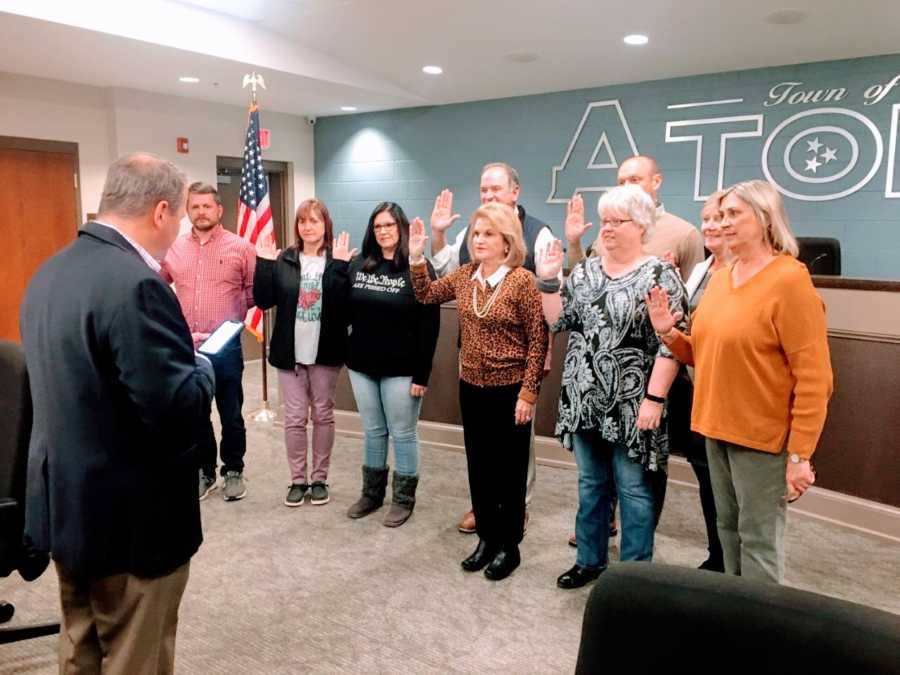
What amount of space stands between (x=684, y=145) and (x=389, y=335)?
376cm

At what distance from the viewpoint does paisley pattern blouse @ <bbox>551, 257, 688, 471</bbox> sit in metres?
2.19

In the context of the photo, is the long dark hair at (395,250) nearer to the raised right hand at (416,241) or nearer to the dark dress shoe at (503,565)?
the raised right hand at (416,241)

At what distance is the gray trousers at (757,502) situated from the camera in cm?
188

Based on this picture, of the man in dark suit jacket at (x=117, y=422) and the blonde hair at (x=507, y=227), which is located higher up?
the blonde hair at (x=507, y=227)

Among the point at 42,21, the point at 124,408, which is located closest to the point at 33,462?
the point at 124,408

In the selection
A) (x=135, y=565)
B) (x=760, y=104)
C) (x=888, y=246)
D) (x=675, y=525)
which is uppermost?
(x=760, y=104)

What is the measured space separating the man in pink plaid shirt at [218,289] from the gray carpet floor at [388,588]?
25 cm

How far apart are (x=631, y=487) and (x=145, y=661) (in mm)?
1488

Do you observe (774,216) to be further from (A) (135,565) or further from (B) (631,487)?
(A) (135,565)

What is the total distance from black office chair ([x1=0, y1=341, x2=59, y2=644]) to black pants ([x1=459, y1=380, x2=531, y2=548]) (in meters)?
1.39

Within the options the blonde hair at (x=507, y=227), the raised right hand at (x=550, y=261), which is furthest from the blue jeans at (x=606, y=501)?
the blonde hair at (x=507, y=227)

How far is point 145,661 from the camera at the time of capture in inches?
57.2

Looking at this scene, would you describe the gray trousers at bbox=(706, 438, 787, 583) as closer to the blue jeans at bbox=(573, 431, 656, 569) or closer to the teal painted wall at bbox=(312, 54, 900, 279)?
the blue jeans at bbox=(573, 431, 656, 569)

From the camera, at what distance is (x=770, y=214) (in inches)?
72.6
